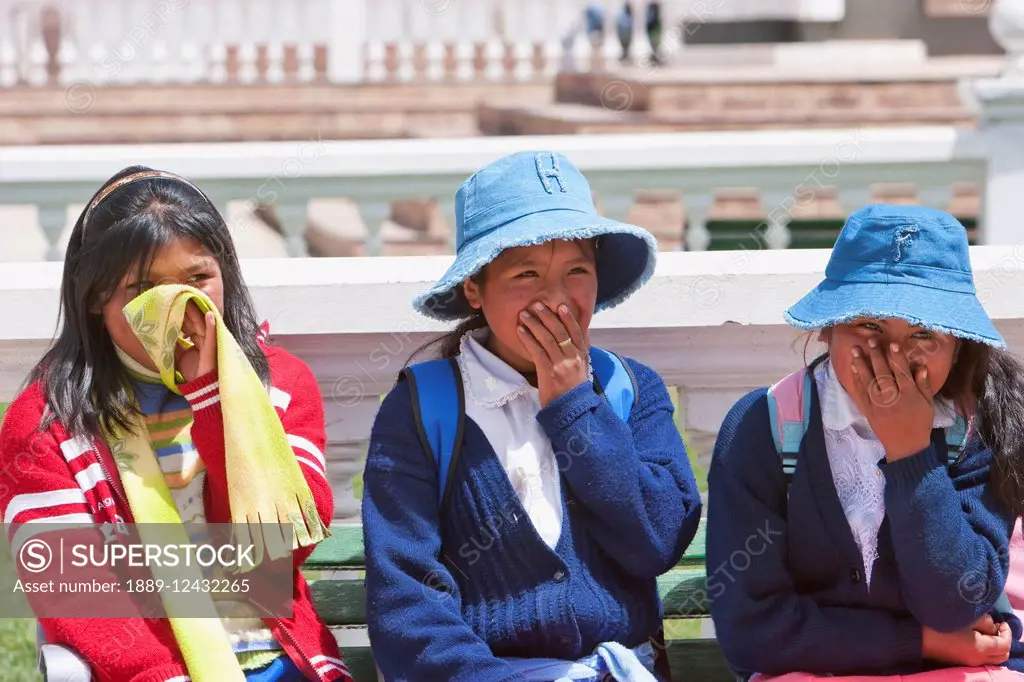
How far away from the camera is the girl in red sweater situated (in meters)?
2.82

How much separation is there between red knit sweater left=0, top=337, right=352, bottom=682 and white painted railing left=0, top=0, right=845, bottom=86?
11246mm

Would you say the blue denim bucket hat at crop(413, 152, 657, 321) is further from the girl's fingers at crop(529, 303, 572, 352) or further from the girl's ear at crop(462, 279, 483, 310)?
the girl's fingers at crop(529, 303, 572, 352)

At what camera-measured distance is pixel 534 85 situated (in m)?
13.7

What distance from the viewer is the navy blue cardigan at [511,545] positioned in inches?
107

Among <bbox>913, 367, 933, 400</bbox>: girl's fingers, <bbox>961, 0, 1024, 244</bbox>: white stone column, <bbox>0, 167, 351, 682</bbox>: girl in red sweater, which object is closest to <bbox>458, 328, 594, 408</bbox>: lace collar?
<bbox>0, 167, 351, 682</bbox>: girl in red sweater

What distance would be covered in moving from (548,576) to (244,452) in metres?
0.65

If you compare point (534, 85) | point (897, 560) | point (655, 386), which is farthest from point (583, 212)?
point (534, 85)

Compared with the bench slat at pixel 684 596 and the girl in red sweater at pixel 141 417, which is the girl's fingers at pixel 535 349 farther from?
the bench slat at pixel 684 596

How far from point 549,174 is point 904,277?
732 millimetres

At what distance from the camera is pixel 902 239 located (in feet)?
8.98

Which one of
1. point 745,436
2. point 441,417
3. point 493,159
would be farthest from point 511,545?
point 493,159

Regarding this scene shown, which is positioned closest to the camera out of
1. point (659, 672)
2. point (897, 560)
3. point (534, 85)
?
point (897, 560)

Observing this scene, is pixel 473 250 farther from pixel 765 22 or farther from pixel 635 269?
pixel 765 22

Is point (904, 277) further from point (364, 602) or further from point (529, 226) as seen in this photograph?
point (364, 602)
